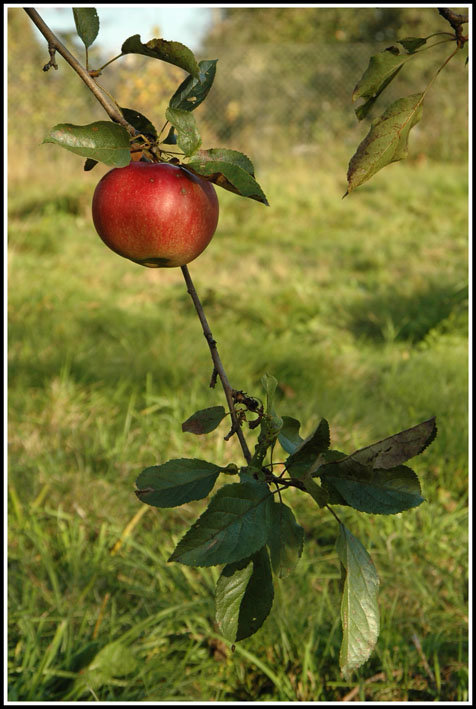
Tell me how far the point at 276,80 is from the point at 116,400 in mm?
6851

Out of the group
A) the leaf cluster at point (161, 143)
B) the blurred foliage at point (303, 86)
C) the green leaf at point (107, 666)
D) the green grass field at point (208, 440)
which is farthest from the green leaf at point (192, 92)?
the blurred foliage at point (303, 86)

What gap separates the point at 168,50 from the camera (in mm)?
588

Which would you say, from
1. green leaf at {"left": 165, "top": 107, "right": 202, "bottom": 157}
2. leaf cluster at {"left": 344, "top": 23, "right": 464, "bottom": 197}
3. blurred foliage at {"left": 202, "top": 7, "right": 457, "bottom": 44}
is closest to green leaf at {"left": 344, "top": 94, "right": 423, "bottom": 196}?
leaf cluster at {"left": 344, "top": 23, "right": 464, "bottom": 197}

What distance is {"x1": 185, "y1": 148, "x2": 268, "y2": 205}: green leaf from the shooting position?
1.81 feet

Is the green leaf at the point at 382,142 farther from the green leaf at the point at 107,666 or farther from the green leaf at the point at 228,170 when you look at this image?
the green leaf at the point at 107,666

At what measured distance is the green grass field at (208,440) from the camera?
1300 millimetres

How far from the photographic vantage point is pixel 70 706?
121cm

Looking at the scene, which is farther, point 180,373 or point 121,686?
point 180,373

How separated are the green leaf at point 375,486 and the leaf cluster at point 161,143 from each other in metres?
0.22

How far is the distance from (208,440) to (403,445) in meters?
1.50

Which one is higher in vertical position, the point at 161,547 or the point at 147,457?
the point at 147,457

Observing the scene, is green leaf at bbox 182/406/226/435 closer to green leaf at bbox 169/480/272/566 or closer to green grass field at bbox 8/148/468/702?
green leaf at bbox 169/480/272/566

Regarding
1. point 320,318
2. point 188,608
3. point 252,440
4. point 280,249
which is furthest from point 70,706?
point 280,249

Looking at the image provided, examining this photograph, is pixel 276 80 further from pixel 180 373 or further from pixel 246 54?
pixel 180 373
